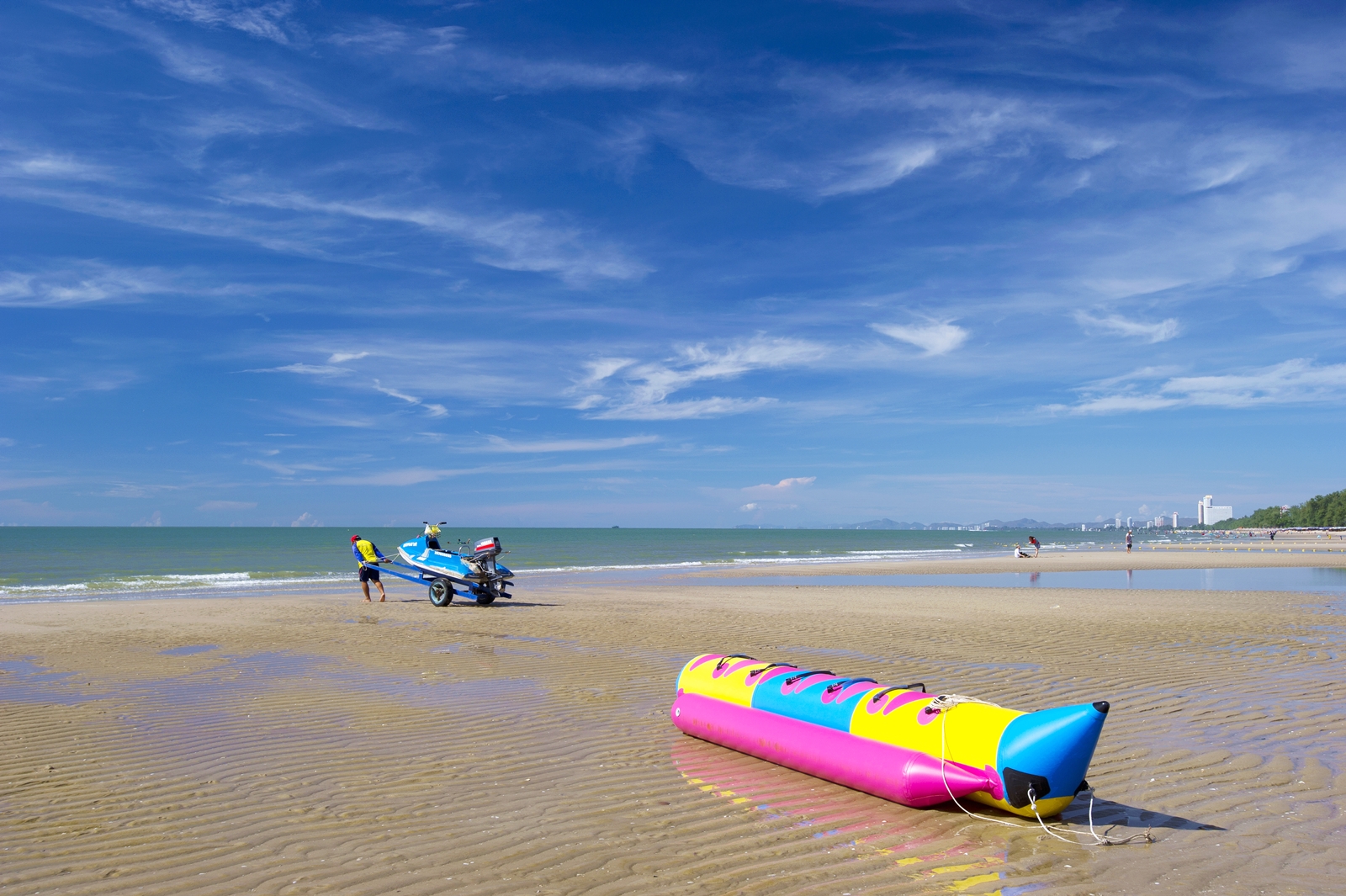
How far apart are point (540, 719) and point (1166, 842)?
17.4ft

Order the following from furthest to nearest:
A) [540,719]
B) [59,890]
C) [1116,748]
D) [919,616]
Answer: [919,616], [540,719], [1116,748], [59,890]

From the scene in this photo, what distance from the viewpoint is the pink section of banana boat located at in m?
5.37

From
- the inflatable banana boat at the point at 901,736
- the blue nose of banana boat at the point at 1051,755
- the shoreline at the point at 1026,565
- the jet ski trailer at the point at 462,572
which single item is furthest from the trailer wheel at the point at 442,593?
the blue nose of banana boat at the point at 1051,755

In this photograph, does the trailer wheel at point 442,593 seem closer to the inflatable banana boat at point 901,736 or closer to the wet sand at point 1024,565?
the inflatable banana boat at point 901,736

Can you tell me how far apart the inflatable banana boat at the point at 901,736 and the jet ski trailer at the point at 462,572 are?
42.7 feet

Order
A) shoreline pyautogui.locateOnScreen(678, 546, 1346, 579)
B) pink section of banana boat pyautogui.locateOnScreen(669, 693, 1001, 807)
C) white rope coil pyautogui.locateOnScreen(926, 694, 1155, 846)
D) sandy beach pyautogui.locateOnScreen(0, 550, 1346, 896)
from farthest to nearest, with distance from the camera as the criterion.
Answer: shoreline pyautogui.locateOnScreen(678, 546, 1346, 579) < pink section of banana boat pyautogui.locateOnScreen(669, 693, 1001, 807) < white rope coil pyautogui.locateOnScreen(926, 694, 1155, 846) < sandy beach pyautogui.locateOnScreen(0, 550, 1346, 896)

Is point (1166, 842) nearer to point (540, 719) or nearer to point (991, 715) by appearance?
point (991, 715)

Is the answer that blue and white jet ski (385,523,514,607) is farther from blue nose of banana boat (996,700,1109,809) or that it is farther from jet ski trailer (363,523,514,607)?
blue nose of banana boat (996,700,1109,809)

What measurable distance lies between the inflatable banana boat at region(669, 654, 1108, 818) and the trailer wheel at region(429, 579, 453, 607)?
13.6 metres

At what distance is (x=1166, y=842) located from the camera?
16.2 ft

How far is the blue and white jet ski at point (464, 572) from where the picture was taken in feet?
64.3

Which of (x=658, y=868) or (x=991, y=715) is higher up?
(x=991, y=715)

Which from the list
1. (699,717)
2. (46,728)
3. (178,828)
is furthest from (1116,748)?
(46,728)

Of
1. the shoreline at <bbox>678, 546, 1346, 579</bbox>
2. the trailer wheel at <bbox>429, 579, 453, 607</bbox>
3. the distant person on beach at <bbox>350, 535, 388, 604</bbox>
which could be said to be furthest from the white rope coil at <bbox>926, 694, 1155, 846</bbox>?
the shoreline at <bbox>678, 546, 1346, 579</bbox>
